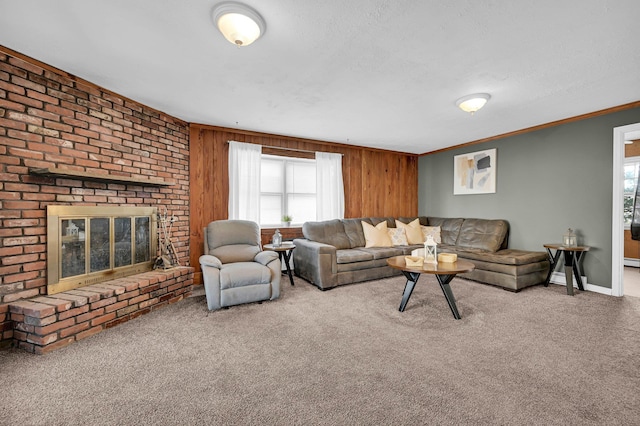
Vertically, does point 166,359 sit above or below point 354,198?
below

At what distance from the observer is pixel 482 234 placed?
15.7 ft

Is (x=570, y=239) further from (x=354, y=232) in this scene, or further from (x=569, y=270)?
(x=354, y=232)

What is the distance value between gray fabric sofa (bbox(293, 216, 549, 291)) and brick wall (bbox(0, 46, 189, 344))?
88.9 inches

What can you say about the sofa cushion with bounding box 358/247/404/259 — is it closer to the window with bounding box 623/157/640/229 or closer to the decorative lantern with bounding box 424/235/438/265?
the decorative lantern with bounding box 424/235/438/265

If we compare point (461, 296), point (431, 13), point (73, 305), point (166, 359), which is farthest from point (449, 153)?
point (73, 305)

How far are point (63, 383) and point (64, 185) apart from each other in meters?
1.76

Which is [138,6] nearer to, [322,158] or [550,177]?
[322,158]

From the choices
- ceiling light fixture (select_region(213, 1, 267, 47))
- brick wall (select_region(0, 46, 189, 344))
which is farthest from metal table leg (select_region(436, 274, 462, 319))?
brick wall (select_region(0, 46, 189, 344))

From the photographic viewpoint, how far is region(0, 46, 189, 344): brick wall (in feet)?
7.54

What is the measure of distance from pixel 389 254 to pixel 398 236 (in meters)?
0.77

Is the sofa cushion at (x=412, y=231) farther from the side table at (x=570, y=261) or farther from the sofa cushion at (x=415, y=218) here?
the side table at (x=570, y=261)

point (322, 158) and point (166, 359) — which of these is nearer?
point (166, 359)

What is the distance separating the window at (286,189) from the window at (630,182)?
5.91 meters

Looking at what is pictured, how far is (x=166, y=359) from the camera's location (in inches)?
82.8
